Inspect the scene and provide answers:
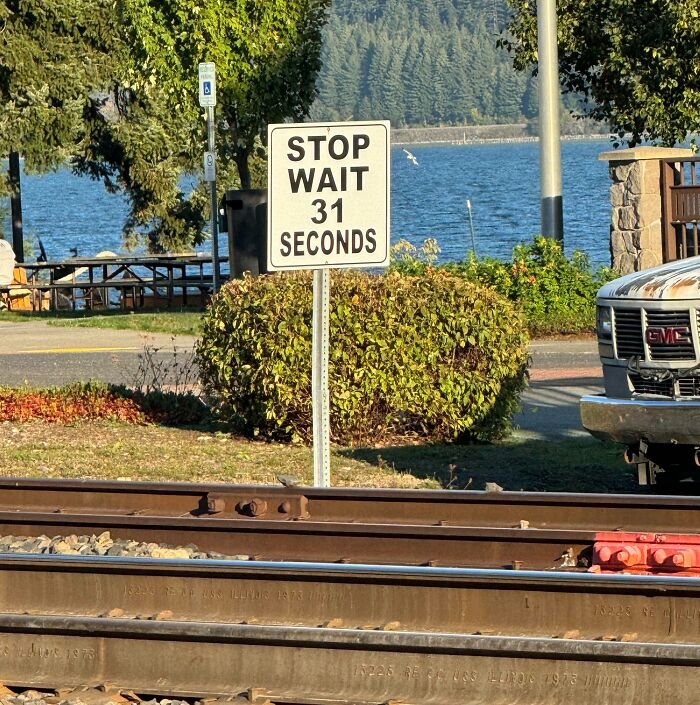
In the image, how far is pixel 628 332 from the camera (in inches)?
370

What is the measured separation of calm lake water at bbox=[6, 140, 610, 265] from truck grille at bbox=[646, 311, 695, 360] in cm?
3129

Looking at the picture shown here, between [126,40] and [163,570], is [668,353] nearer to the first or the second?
[163,570]

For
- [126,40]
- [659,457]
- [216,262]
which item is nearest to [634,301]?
[659,457]

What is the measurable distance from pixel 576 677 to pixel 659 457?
3941mm

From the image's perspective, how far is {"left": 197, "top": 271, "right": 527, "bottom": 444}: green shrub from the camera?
38.1 ft

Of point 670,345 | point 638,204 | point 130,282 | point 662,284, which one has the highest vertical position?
point 638,204

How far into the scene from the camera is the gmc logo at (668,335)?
8992 millimetres

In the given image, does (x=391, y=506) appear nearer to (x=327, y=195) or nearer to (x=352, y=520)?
(x=352, y=520)

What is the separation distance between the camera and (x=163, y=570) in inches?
276

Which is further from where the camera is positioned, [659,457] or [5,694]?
[659,457]

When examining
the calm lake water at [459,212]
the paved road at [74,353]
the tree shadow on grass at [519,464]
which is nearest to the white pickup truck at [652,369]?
the tree shadow on grass at [519,464]

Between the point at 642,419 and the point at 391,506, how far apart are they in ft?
5.47

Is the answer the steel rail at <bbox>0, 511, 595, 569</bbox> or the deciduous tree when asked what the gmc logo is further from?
the deciduous tree

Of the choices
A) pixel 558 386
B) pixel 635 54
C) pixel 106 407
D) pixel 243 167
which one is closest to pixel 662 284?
pixel 106 407
